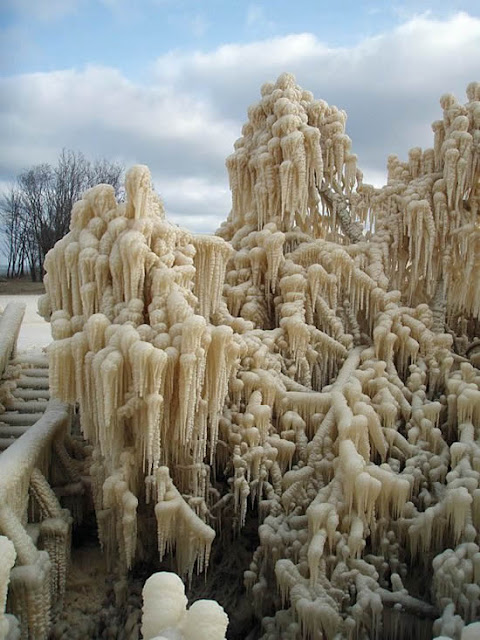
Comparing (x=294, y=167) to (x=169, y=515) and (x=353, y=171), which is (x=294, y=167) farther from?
(x=169, y=515)

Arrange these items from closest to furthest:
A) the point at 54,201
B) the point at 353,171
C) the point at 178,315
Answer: the point at 178,315 → the point at 353,171 → the point at 54,201

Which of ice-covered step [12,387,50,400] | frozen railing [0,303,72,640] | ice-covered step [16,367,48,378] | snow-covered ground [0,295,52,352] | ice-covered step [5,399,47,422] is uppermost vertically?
snow-covered ground [0,295,52,352]

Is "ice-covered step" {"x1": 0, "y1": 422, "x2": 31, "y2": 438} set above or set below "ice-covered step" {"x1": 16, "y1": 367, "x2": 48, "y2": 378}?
below

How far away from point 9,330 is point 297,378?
15.3 ft

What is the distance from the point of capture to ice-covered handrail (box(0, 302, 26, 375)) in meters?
8.42

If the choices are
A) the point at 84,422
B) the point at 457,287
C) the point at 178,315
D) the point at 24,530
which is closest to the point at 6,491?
the point at 24,530

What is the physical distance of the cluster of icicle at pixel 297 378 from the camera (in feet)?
18.9

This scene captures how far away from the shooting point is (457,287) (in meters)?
9.03

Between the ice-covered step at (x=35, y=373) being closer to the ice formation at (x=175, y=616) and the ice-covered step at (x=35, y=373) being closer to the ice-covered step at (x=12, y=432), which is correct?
the ice-covered step at (x=12, y=432)

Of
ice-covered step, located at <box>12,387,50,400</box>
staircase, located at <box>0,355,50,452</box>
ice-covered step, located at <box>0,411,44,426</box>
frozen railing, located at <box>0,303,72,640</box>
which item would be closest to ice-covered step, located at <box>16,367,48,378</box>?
staircase, located at <box>0,355,50,452</box>

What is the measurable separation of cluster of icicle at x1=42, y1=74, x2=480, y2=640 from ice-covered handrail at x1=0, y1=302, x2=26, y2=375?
228 centimetres

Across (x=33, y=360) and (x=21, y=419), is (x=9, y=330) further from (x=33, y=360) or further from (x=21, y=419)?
(x=21, y=419)

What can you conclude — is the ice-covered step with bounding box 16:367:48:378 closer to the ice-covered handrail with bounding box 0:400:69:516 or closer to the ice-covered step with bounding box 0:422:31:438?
the ice-covered step with bounding box 0:422:31:438

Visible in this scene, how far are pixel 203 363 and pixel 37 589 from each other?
113 inches
